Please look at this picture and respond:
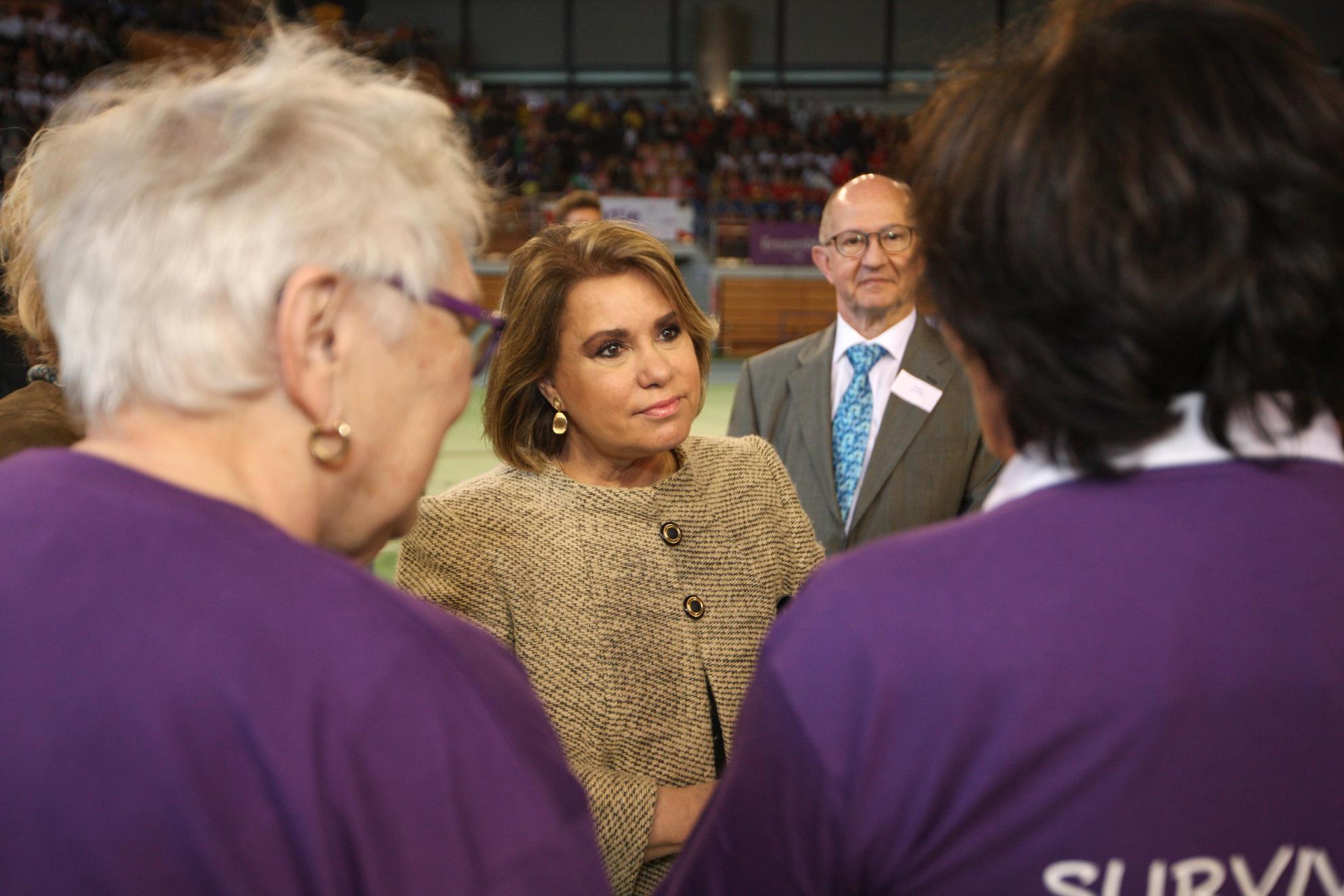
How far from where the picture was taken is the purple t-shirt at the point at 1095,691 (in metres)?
0.80

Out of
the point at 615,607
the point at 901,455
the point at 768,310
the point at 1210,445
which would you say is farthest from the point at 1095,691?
the point at 768,310

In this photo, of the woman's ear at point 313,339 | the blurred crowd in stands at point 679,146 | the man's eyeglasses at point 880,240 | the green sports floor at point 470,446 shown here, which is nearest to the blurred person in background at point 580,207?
the green sports floor at point 470,446

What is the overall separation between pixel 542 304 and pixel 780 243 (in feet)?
54.1

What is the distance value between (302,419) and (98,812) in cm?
35

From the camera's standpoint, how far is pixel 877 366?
11.9 ft

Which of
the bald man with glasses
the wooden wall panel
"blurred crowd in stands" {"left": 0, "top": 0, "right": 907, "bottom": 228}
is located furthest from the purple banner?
the bald man with glasses

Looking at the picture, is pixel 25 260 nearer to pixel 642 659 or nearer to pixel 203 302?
pixel 203 302

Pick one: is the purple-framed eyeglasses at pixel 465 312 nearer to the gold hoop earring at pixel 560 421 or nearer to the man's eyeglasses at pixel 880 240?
the gold hoop earring at pixel 560 421

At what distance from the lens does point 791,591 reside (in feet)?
7.46

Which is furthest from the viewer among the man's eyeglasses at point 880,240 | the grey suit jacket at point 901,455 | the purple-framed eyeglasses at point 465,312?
the man's eyeglasses at point 880,240

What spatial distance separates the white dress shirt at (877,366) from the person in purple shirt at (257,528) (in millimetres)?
2596

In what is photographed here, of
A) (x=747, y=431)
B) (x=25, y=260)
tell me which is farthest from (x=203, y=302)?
(x=747, y=431)

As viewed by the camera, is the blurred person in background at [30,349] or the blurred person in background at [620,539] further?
the blurred person in background at [620,539]

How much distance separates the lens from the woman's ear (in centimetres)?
91
